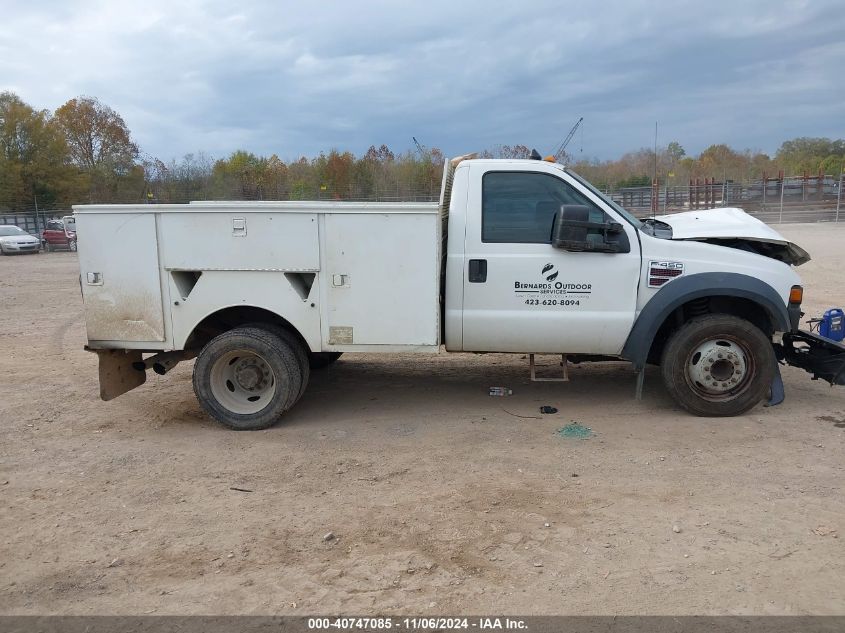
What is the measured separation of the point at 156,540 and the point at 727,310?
4915 mm

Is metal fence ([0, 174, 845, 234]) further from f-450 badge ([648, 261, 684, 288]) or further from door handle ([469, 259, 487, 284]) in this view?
door handle ([469, 259, 487, 284])

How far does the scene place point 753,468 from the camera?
475cm

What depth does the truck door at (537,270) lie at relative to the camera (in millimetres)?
5637

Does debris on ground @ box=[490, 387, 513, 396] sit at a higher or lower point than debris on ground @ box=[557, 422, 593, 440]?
higher

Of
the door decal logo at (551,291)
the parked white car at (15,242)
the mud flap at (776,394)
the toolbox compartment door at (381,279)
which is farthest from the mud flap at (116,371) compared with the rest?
the parked white car at (15,242)

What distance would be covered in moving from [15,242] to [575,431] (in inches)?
1213

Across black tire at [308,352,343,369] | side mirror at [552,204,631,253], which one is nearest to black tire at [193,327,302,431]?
black tire at [308,352,343,369]

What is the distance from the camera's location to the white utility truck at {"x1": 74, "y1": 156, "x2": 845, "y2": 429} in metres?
5.52

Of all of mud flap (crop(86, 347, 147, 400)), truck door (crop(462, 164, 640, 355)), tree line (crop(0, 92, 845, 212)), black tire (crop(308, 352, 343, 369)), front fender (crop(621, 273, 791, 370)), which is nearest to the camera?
front fender (crop(621, 273, 791, 370))

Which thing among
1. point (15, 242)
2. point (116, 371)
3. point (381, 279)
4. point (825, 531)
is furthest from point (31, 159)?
point (825, 531)

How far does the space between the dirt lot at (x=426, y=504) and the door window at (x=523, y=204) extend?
161 cm

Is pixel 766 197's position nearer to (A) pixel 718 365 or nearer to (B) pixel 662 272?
(A) pixel 718 365

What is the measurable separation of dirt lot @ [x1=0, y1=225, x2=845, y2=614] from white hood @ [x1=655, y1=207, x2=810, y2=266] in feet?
4.51

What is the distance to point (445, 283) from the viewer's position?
5750mm
